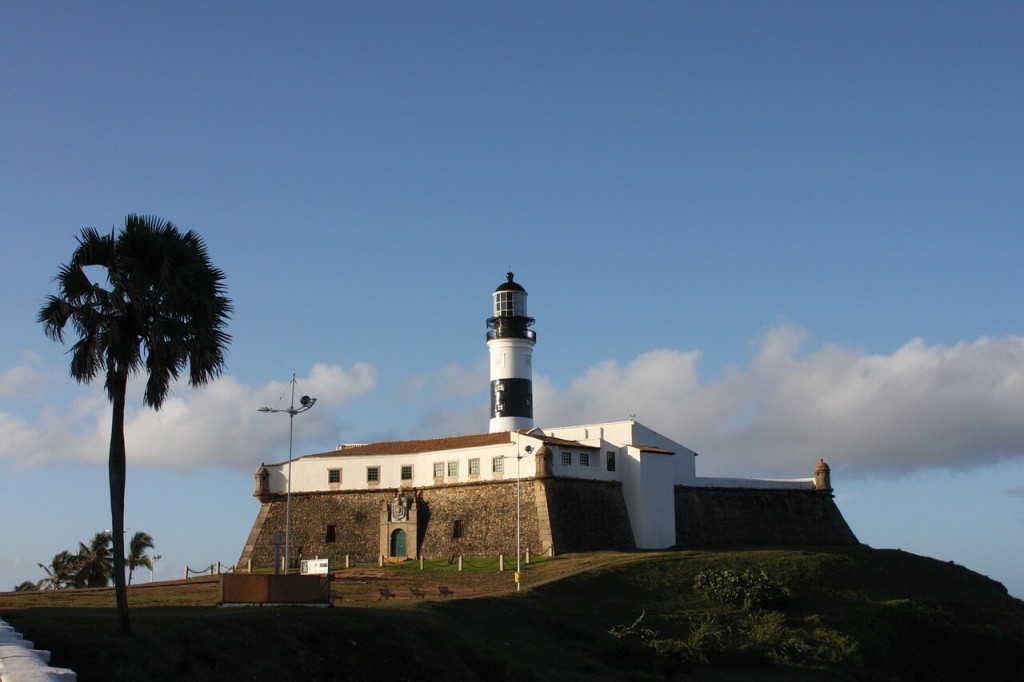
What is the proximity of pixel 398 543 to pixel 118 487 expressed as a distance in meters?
38.1

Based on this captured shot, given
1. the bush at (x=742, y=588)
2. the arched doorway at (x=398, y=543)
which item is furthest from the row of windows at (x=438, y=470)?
the bush at (x=742, y=588)

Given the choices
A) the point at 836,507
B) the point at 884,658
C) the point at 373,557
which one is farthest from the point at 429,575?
the point at 836,507

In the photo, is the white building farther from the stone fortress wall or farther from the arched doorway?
the arched doorway

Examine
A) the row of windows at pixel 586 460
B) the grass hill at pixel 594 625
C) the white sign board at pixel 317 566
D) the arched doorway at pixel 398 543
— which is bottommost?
the grass hill at pixel 594 625

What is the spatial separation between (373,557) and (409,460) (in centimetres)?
561

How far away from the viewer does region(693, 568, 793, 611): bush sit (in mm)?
47625

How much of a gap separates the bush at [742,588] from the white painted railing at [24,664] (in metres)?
32.3

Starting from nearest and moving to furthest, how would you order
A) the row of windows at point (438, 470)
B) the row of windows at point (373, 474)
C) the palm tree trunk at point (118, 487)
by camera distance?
the palm tree trunk at point (118, 487)
the row of windows at point (438, 470)
the row of windows at point (373, 474)

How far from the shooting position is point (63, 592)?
43.7 m

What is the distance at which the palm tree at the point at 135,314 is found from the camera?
2331 centimetres

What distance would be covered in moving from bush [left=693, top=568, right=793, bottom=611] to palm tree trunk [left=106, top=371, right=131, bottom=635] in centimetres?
3047

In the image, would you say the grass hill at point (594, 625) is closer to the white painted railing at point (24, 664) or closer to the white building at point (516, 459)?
the white painted railing at point (24, 664)

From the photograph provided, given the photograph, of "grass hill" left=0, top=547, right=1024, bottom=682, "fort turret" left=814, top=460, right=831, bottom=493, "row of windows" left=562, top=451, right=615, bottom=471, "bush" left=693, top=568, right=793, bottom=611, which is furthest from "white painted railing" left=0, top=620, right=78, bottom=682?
"fort turret" left=814, top=460, right=831, bottom=493

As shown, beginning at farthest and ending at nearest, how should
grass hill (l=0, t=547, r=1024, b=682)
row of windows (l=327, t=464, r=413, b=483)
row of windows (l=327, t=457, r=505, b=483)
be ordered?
row of windows (l=327, t=464, r=413, b=483) → row of windows (l=327, t=457, r=505, b=483) → grass hill (l=0, t=547, r=1024, b=682)
